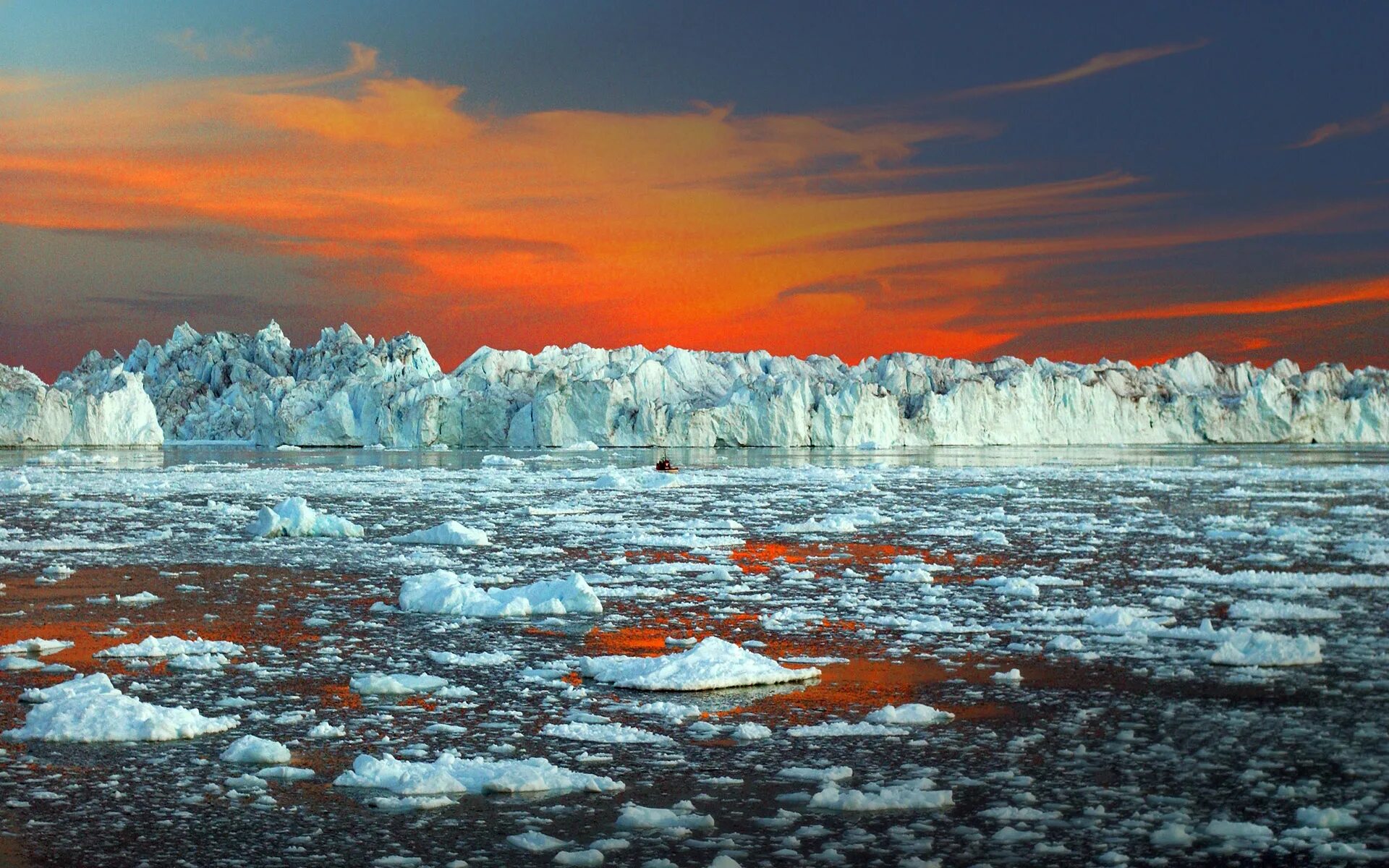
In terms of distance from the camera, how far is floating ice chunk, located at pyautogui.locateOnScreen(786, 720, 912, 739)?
6.76m

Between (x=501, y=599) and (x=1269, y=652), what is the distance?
6485 millimetres

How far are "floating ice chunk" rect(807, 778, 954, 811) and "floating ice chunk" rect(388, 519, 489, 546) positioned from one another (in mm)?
11996

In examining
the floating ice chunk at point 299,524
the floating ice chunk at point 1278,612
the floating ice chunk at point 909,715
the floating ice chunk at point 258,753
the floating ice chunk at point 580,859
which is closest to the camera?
the floating ice chunk at point 580,859

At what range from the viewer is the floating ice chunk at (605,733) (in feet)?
21.8

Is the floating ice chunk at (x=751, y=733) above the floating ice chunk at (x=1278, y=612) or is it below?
below

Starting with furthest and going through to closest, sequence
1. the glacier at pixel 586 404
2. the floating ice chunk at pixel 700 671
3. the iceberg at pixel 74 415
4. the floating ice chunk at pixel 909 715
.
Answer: the glacier at pixel 586 404 < the iceberg at pixel 74 415 < the floating ice chunk at pixel 700 671 < the floating ice chunk at pixel 909 715

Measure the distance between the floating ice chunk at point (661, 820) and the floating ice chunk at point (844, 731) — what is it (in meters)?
1.53

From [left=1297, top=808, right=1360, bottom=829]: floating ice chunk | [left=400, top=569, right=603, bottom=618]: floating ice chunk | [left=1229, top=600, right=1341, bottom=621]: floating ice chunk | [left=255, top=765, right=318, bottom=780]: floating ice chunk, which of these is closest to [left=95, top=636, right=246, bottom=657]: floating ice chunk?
[left=400, top=569, right=603, bottom=618]: floating ice chunk

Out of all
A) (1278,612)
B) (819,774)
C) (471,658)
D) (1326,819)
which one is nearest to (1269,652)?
(1278,612)

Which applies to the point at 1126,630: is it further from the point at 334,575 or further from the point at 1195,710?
the point at 334,575

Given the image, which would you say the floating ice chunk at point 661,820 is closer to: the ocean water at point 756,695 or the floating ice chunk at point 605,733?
the ocean water at point 756,695

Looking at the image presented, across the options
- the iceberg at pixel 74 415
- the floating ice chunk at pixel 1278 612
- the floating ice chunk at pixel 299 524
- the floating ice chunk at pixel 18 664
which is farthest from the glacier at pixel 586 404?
the floating ice chunk at pixel 18 664

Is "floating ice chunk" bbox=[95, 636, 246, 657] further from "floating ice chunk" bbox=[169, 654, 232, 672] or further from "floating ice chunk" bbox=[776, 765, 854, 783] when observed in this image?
"floating ice chunk" bbox=[776, 765, 854, 783]

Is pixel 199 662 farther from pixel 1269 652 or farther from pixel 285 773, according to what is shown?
pixel 1269 652
